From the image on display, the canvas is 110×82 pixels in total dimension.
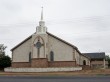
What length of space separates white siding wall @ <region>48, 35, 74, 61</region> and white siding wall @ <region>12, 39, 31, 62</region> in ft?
17.8

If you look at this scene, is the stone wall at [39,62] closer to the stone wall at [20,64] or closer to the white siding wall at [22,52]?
the stone wall at [20,64]

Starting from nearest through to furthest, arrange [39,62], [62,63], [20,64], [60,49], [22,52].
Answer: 1. [39,62]
2. [62,63]
3. [60,49]
4. [20,64]
5. [22,52]

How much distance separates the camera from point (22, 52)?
58625 mm

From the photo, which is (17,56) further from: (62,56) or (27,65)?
(62,56)

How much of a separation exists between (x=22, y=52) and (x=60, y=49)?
9.21m

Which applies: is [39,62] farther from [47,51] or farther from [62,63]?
[62,63]

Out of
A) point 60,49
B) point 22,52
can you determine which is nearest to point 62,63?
point 60,49

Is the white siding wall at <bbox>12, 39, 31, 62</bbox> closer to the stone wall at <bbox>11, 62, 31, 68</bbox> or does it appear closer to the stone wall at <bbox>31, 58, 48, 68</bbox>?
the stone wall at <bbox>11, 62, 31, 68</bbox>

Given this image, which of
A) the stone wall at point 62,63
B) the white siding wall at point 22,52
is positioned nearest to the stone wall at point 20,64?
the white siding wall at point 22,52

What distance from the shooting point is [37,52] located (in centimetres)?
5509

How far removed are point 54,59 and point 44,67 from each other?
177 inches

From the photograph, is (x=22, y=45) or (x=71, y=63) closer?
(x=71, y=63)

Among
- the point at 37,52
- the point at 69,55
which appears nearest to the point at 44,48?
the point at 37,52

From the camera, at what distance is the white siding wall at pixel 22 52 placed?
2288 inches
